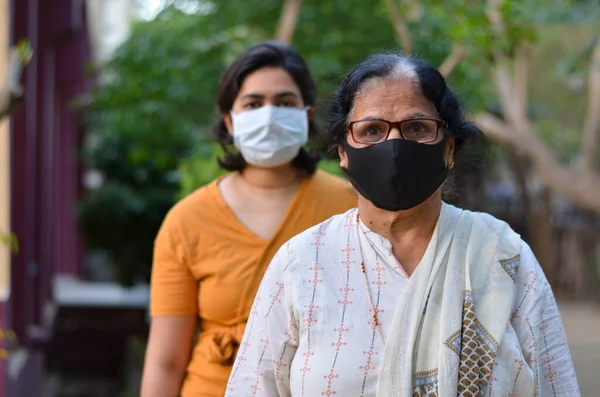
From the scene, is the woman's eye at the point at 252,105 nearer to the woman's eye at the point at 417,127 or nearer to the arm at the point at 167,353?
the arm at the point at 167,353

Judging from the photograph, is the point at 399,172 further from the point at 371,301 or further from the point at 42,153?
the point at 42,153

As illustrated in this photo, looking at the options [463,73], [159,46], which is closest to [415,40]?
[463,73]

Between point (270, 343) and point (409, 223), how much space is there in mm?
427

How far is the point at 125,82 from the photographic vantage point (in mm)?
9617

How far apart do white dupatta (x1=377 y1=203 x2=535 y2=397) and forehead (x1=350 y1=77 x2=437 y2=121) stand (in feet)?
1.02

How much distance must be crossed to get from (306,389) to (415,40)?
4958 mm

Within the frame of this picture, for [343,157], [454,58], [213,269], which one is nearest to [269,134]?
[213,269]

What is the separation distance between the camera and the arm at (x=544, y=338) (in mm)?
2322

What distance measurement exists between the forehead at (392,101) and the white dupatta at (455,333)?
0.31m

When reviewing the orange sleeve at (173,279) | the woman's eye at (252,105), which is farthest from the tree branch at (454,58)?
the orange sleeve at (173,279)

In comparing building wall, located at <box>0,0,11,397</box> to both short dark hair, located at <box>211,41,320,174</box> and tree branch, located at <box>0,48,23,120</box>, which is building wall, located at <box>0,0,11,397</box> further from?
short dark hair, located at <box>211,41,320,174</box>

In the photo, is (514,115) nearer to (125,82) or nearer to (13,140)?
(125,82)

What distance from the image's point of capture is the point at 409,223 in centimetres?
246

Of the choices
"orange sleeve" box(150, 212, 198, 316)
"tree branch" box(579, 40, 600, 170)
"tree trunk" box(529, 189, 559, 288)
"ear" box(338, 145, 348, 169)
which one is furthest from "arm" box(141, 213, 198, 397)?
"tree trunk" box(529, 189, 559, 288)
